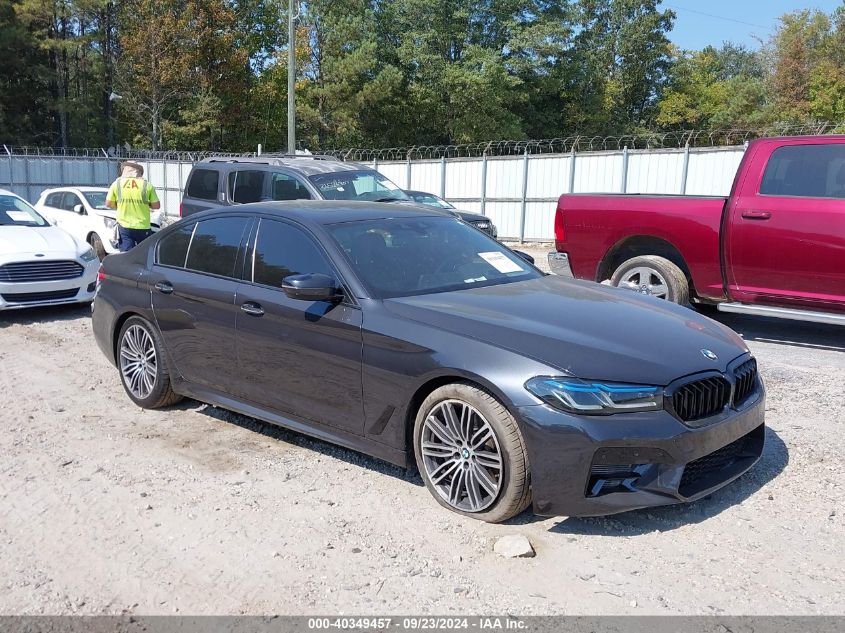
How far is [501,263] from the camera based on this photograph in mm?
5102

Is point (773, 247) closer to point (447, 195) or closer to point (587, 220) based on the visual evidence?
point (587, 220)

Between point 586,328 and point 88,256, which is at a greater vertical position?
point 586,328

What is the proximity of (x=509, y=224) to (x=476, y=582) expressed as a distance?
1942cm

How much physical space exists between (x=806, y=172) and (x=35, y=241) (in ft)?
28.5

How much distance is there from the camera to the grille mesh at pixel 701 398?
3.63 m

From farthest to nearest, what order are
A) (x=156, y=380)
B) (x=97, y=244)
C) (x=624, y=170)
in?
(x=624, y=170)
(x=97, y=244)
(x=156, y=380)

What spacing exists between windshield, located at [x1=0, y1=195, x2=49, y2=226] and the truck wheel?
755 centimetres

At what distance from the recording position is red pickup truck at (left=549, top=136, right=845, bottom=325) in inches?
282

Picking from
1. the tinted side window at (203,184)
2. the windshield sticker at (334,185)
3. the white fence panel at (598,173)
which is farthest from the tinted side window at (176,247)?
the white fence panel at (598,173)

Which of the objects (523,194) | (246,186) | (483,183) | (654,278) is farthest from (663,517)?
(483,183)

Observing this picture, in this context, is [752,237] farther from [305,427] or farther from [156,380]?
[156,380]

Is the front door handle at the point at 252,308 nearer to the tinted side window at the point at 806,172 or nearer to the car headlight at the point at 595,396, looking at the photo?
the car headlight at the point at 595,396

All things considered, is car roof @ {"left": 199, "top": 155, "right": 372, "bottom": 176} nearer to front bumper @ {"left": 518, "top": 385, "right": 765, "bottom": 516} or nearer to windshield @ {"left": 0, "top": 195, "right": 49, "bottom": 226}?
windshield @ {"left": 0, "top": 195, "right": 49, "bottom": 226}

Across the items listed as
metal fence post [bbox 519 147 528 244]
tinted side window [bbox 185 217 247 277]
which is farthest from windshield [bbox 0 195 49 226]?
metal fence post [bbox 519 147 528 244]
